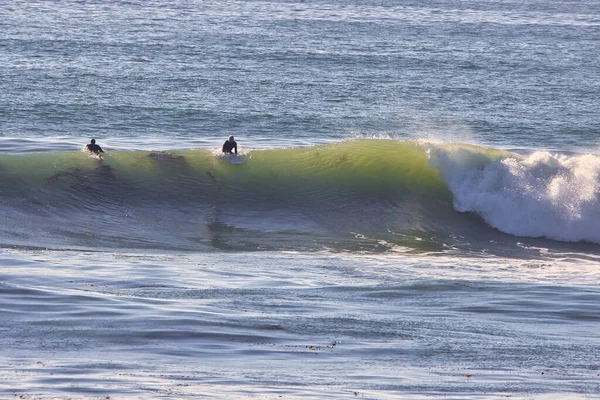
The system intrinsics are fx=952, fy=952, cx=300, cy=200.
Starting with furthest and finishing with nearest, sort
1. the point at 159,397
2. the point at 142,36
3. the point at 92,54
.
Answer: the point at 142,36
the point at 92,54
the point at 159,397

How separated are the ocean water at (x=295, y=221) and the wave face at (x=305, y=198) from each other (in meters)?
0.07

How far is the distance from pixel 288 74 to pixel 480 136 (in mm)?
13337

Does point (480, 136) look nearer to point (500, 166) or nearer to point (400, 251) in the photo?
point (500, 166)

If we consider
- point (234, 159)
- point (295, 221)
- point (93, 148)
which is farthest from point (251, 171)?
point (93, 148)

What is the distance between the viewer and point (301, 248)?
19609 millimetres

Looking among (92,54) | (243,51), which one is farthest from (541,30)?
(92,54)

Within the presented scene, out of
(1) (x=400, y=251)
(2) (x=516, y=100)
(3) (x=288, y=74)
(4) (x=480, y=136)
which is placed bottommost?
(1) (x=400, y=251)

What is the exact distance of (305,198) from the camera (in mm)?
23203

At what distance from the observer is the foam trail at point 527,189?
2181cm

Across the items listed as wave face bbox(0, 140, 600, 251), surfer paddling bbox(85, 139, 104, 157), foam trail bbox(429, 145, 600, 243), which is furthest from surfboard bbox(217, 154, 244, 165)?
foam trail bbox(429, 145, 600, 243)

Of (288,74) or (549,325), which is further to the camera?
(288,74)

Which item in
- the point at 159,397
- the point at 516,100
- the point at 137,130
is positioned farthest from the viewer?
the point at 516,100

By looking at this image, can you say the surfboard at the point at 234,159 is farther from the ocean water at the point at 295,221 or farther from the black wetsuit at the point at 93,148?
the black wetsuit at the point at 93,148

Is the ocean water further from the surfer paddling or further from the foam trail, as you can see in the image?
the surfer paddling
